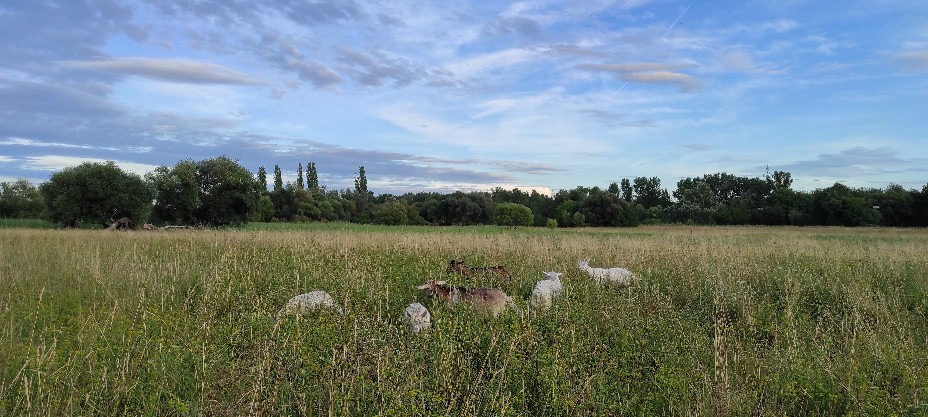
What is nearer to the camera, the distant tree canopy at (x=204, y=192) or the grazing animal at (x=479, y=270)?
the grazing animal at (x=479, y=270)

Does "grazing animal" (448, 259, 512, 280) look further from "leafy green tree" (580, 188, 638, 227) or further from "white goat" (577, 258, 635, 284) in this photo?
"leafy green tree" (580, 188, 638, 227)

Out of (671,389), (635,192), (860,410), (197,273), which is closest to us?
(860,410)

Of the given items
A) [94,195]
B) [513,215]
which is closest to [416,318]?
[94,195]

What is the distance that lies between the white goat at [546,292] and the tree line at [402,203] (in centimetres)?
3874

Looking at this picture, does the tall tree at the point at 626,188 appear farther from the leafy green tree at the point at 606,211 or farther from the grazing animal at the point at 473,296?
the grazing animal at the point at 473,296

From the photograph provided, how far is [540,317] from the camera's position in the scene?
19.7 ft

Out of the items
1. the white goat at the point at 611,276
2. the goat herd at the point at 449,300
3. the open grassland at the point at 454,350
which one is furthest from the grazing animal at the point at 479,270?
the white goat at the point at 611,276

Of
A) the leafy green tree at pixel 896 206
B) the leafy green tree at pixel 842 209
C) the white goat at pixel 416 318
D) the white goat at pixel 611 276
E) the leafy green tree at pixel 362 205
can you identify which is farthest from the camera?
the leafy green tree at pixel 362 205

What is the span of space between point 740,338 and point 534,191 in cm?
10054

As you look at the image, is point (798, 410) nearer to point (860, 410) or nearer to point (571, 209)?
point (860, 410)

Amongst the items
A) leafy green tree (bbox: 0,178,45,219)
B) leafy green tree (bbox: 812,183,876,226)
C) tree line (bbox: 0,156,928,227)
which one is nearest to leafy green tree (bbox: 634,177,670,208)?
tree line (bbox: 0,156,928,227)

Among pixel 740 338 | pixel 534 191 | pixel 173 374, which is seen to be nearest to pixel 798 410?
pixel 740 338

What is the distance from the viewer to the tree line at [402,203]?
3741cm

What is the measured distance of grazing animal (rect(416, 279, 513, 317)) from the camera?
6.51 meters
